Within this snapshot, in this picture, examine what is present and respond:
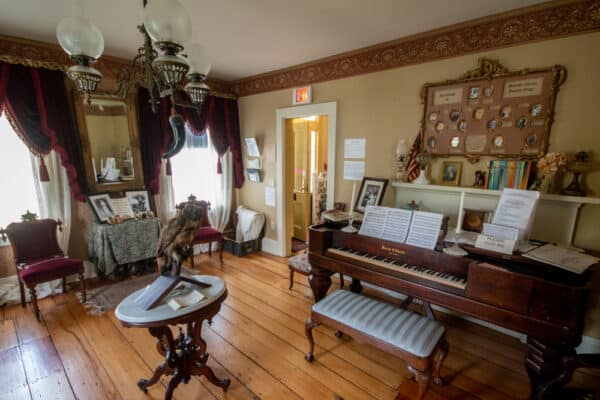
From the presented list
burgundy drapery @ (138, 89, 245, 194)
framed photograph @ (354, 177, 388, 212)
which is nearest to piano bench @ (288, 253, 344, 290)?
framed photograph @ (354, 177, 388, 212)

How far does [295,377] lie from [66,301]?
2.70m

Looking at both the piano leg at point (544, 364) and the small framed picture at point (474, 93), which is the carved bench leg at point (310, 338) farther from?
the small framed picture at point (474, 93)

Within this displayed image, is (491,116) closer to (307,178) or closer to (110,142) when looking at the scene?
(307,178)

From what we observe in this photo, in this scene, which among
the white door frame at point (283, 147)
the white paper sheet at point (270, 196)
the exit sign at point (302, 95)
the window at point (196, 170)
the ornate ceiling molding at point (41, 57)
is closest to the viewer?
the ornate ceiling molding at point (41, 57)

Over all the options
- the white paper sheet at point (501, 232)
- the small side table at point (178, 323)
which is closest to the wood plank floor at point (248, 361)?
the small side table at point (178, 323)

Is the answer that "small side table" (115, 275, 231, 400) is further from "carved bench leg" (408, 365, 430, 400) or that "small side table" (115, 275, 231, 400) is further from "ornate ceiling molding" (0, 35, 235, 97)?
"ornate ceiling molding" (0, 35, 235, 97)

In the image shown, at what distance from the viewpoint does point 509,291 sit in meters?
1.61

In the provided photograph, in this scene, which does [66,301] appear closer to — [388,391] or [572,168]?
[388,391]

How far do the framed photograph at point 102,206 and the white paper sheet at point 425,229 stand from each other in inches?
134

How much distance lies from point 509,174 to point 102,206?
170 inches

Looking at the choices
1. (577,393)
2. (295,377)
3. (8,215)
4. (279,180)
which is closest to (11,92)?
(8,215)

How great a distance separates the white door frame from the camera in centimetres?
340

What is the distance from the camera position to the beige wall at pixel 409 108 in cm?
204

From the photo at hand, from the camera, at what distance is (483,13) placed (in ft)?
7.32
